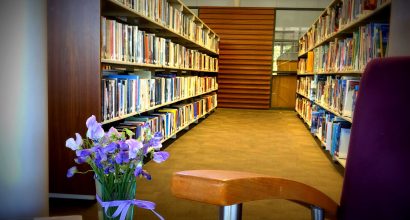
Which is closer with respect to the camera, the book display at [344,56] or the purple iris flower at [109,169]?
the purple iris flower at [109,169]

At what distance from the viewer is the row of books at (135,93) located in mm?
2748

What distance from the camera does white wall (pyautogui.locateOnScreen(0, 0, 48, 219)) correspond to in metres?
1.41

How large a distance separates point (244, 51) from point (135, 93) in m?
6.88

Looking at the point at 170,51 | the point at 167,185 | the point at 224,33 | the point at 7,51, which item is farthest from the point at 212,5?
the point at 7,51

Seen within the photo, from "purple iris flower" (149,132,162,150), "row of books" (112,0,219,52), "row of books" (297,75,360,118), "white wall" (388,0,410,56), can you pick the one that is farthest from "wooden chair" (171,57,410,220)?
"row of books" (112,0,219,52)

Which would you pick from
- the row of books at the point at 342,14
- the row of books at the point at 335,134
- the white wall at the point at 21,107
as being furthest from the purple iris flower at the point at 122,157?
the row of books at the point at 335,134

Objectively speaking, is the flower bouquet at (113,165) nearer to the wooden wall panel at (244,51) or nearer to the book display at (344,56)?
the book display at (344,56)

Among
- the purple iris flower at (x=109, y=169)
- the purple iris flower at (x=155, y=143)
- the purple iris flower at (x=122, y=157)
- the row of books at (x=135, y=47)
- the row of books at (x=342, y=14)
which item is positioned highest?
the row of books at (x=342, y=14)

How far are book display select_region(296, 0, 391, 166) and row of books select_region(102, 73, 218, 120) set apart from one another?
1.64 metres

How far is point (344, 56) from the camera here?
3.81m

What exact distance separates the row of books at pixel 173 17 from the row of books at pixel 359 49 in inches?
74.3

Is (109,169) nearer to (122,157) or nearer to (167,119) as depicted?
(122,157)

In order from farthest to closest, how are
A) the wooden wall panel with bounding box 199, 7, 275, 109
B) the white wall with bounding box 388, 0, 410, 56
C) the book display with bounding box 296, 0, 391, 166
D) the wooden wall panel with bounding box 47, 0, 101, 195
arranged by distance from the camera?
the wooden wall panel with bounding box 199, 7, 275, 109 < the book display with bounding box 296, 0, 391, 166 < the wooden wall panel with bounding box 47, 0, 101, 195 < the white wall with bounding box 388, 0, 410, 56

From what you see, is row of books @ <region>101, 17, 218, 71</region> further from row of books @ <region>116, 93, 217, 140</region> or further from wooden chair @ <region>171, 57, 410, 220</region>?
wooden chair @ <region>171, 57, 410, 220</region>
